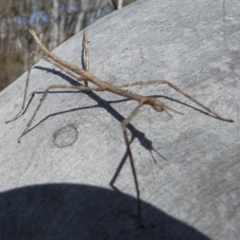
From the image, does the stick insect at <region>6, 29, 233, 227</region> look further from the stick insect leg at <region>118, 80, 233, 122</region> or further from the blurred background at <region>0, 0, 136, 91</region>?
the blurred background at <region>0, 0, 136, 91</region>

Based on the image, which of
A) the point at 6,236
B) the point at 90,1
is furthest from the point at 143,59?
the point at 90,1

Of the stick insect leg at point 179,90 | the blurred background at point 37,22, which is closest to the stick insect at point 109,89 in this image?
the stick insect leg at point 179,90

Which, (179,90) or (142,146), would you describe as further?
(179,90)

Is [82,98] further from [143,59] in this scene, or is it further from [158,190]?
[158,190]

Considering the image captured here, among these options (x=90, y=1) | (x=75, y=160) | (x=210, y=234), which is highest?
(x=75, y=160)

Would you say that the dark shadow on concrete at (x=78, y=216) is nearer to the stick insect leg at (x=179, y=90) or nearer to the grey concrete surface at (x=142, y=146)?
the grey concrete surface at (x=142, y=146)

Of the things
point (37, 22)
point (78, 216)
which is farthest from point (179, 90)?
point (37, 22)

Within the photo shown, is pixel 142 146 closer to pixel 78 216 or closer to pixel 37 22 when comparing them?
pixel 78 216
